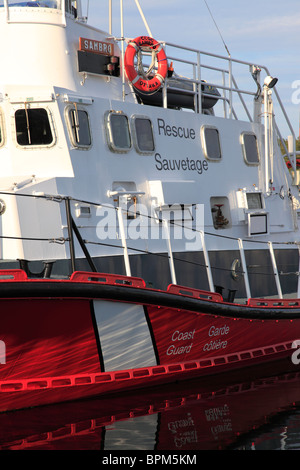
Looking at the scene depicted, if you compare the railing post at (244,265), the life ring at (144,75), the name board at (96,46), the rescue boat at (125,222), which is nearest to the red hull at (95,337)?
the rescue boat at (125,222)

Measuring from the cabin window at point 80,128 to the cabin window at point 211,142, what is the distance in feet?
6.89

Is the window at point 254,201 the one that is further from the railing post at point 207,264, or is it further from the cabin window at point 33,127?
the cabin window at point 33,127

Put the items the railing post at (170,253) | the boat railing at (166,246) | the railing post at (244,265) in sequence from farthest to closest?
1. the railing post at (244,265)
2. the railing post at (170,253)
3. the boat railing at (166,246)

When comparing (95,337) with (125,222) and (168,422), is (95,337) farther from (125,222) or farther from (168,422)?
(125,222)

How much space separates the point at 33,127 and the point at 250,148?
3.84m

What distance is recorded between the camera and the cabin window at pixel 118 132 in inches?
346

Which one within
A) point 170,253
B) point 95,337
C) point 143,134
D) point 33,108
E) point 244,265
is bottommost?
point 95,337

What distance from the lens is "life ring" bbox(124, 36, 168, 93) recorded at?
9344 millimetres

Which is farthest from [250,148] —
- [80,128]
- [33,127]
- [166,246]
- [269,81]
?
[33,127]

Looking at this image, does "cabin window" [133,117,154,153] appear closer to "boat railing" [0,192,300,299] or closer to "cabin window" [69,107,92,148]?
"cabin window" [69,107,92,148]

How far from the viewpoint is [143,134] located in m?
9.20

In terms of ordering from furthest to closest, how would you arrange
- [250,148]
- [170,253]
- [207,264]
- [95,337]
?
1. [250,148]
2. [207,264]
3. [170,253]
4. [95,337]

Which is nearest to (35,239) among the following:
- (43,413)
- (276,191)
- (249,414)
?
(43,413)

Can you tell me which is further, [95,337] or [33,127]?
[33,127]
